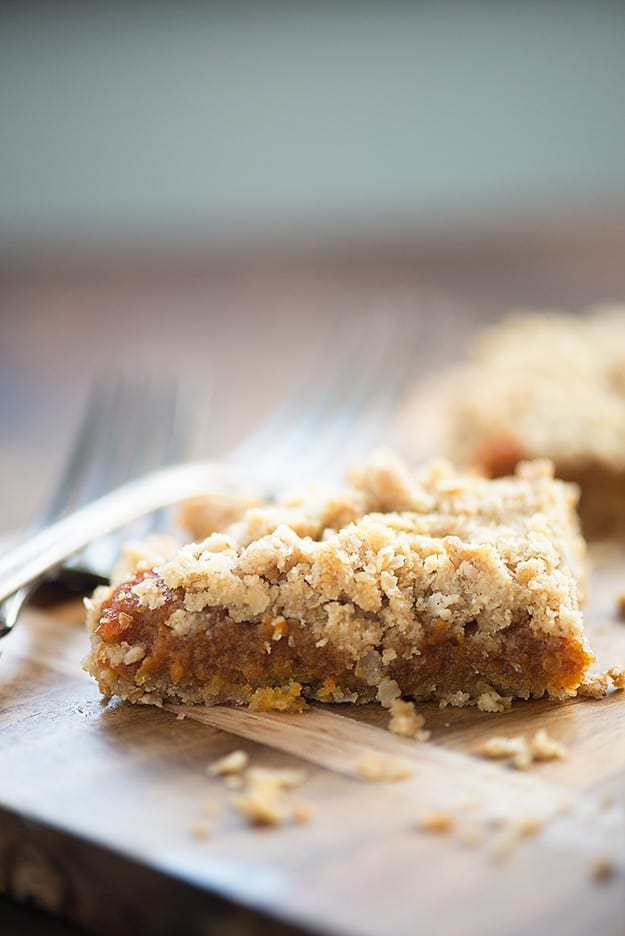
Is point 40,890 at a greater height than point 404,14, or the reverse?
point 404,14

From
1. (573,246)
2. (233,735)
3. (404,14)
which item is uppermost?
(404,14)

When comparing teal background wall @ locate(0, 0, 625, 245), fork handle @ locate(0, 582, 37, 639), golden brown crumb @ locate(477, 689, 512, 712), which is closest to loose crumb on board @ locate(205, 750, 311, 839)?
golden brown crumb @ locate(477, 689, 512, 712)

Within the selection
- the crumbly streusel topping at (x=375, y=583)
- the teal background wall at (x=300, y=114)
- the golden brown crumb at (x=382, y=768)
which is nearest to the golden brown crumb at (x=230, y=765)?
the golden brown crumb at (x=382, y=768)

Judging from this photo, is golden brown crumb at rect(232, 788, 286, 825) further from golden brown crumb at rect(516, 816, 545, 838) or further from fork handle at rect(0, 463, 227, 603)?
fork handle at rect(0, 463, 227, 603)

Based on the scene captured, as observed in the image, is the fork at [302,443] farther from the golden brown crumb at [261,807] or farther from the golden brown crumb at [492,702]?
the golden brown crumb at [492,702]

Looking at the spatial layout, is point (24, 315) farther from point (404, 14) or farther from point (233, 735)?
point (233, 735)

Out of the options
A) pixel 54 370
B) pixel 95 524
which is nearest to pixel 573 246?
pixel 54 370

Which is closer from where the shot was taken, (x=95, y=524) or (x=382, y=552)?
(x=382, y=552)

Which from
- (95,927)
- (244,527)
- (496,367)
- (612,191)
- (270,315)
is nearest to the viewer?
(95,927)
